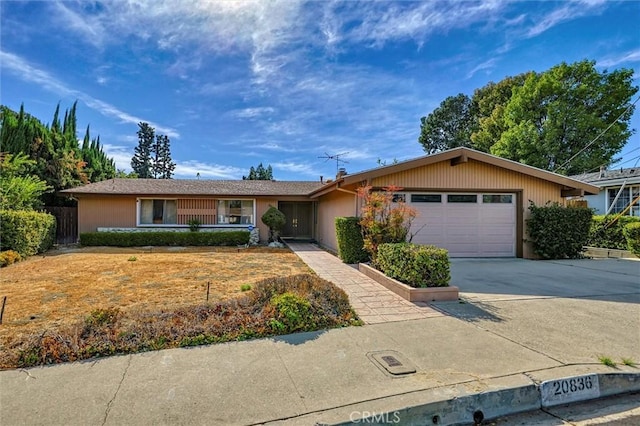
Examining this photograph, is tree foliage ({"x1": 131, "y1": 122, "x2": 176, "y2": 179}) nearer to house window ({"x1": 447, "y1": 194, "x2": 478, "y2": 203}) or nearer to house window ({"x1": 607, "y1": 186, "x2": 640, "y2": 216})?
house window ({"x1": 447, "y1": 194, "x2": 478, "y2": 203})

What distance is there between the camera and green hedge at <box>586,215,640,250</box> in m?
12.7

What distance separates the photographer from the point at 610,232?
13195 mm

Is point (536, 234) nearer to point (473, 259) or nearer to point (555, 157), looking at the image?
point (473, 259)

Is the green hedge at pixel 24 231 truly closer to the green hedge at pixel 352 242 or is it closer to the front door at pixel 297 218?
the green hedge at pixel 352 242

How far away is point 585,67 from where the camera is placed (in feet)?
69.9

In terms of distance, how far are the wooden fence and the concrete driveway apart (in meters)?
17.7

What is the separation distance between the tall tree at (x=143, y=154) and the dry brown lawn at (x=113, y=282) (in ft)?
125

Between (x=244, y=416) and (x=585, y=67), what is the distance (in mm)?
28314

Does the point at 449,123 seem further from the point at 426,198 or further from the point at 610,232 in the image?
the point at 426,198

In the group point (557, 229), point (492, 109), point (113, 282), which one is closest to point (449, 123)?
point (492, 109)

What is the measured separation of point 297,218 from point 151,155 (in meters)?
36.2

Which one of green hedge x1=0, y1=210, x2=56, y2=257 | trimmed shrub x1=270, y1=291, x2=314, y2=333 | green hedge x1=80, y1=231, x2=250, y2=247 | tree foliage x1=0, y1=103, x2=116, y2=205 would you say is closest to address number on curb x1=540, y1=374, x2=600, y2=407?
trimmed shrub x1=270, y1=291, x2=314, y2=333

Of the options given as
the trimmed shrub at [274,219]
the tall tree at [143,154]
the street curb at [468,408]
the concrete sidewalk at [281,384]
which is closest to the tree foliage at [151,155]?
the tall tree at [143,154]

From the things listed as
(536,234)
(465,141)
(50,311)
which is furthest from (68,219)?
(465,141)
